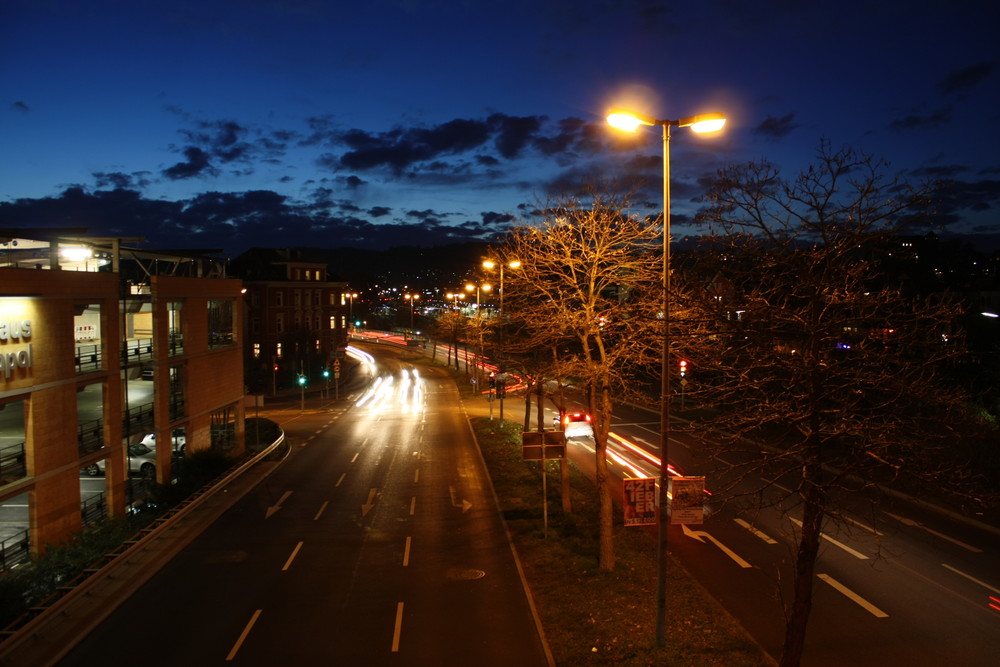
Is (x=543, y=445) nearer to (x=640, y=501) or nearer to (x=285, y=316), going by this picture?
(x=640, y=501)

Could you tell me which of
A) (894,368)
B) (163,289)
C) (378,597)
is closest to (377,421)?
(163,289)

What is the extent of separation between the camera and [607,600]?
12.6 metres

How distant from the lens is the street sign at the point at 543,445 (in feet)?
51.4

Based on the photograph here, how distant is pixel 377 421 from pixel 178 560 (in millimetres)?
24603

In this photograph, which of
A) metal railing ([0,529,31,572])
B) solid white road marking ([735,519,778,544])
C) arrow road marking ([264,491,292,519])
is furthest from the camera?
arrow road marking ([264,491,292,519])

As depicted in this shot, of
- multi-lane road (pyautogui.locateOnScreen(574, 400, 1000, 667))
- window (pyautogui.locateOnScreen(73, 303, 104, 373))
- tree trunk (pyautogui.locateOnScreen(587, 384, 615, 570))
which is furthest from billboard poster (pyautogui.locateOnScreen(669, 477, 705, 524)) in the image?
window (pyautogui.locateOnScreen(73, 303, 104, 373))

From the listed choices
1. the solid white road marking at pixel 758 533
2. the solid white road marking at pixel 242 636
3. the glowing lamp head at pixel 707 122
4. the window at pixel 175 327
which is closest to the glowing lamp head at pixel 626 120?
the glowing lamp head at pixel 707 122

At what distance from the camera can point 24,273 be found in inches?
613

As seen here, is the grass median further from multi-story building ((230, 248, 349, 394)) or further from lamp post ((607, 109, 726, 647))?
multi-story building ((230, 248, 349, 394))

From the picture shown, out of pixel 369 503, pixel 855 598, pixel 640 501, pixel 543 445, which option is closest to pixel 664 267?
pixel 640 501

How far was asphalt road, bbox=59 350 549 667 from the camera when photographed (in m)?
11.1

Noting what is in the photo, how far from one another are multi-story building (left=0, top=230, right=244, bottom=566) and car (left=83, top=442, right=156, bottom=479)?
3.2 inches

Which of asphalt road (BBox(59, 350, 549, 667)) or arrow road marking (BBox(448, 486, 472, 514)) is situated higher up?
asphalt road (BBox(59, 350, 549, 667))

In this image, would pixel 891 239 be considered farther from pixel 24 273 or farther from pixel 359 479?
pixel 359 479
